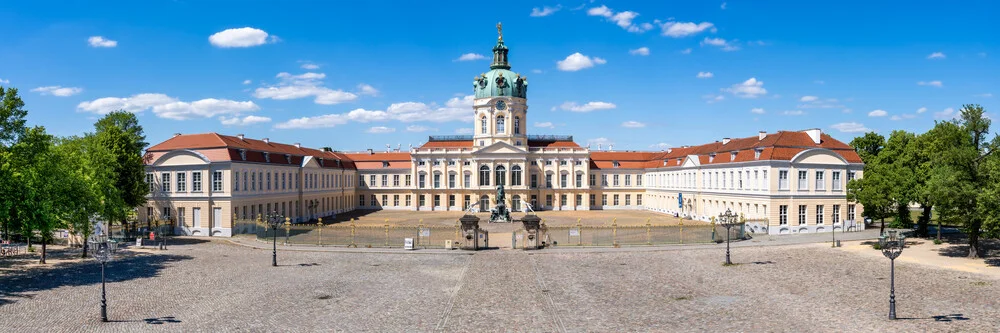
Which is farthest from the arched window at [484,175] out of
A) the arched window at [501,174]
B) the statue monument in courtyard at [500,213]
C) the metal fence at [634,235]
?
the metal fence at [634,235]

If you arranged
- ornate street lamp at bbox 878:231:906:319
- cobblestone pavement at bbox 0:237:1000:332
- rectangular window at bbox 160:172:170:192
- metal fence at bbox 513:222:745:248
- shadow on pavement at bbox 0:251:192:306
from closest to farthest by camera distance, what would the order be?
cobblestone pavement at bbox 0:237:1000:332 < ornate street lamp at bbox 878:231:906:319 < shadow on pavement at bbox 0:251:192:306 < metal fence at bbox 513:222:745:248 < rectangular window at bbox 160:172:170:192

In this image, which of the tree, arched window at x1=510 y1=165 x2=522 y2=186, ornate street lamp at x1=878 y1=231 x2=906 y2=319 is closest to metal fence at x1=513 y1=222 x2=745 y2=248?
the tree

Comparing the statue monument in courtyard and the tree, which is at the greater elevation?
the tree

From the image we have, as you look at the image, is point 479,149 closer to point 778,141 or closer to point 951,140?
point 778,141

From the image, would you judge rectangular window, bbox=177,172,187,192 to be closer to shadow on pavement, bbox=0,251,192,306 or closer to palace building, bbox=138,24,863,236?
palace building, bbox=138,24,863,236

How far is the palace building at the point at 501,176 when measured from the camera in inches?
1965

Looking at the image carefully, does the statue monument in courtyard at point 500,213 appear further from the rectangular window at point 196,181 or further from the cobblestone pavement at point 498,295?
the rectangular window at point 196,181

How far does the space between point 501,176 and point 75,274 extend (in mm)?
55558

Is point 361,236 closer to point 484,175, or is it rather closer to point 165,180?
point 165,180

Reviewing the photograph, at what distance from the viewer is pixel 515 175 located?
81.2m

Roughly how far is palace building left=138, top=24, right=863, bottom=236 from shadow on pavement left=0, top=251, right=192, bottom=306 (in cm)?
1449

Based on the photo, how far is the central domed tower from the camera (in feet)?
275

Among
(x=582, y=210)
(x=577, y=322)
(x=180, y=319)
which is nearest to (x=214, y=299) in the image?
(x=180, y=319)

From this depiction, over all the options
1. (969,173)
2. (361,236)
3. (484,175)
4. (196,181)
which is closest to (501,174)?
(484,175)
